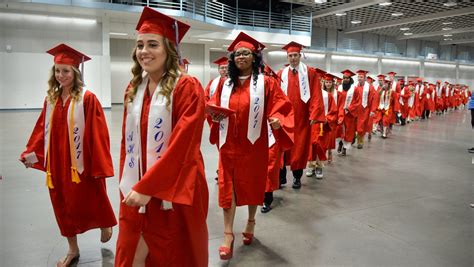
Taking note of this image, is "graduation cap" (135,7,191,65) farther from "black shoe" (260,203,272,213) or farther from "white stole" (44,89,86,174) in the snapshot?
"black shoe" (260,203,272,213)

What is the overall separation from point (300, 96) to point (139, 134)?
3201 millimetres

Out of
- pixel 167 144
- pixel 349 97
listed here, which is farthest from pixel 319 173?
pixel 167 144

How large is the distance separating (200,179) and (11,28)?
1649 cm

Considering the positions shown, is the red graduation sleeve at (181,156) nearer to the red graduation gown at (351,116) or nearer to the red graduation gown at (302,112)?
the red graduation gown at (302,112)

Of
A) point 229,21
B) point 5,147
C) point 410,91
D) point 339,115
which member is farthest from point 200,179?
point 229,21

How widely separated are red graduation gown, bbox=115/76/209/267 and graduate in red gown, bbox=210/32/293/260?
3.73 feet

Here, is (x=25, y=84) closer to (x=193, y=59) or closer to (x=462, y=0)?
(x=193, y=59)

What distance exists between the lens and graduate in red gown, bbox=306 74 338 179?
5.80 m

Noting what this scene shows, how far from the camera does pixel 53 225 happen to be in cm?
367

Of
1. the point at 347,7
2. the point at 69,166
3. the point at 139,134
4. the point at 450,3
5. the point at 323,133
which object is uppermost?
the point at 347,7

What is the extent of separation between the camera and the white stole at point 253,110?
3.09 m

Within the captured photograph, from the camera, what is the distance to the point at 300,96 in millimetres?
4734

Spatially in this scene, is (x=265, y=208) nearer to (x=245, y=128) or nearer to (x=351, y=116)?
(x=245, y=128)

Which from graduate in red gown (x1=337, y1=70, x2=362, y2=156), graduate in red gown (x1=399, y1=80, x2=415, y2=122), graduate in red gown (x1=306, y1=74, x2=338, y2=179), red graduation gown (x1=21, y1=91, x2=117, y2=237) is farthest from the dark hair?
graduate in red gown (x1=399, y1=80, x2=415, y2=122)
